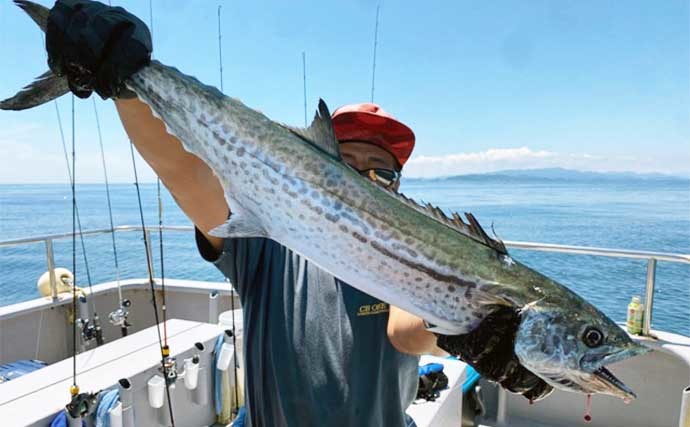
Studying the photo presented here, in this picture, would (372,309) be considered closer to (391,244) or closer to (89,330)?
(391,244)

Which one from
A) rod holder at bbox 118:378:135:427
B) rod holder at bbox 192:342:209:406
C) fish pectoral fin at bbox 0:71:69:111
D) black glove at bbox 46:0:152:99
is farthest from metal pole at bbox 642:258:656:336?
fish pectoral fin at bbox 0:71:69:111

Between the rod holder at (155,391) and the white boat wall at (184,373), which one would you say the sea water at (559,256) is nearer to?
the white boat wall at (184,373)

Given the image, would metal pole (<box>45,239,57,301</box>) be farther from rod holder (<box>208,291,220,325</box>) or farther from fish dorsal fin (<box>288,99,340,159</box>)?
fish dorsal fin (<box>288,99,340,159</box>)

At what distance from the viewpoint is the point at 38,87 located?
1902mm

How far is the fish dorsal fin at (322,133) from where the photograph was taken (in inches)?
63.2

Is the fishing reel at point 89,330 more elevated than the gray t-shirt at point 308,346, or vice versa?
the gray t-shirt at point 308,346

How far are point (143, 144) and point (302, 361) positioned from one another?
105cm

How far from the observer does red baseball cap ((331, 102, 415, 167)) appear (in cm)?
226

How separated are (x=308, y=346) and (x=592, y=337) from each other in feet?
3.22

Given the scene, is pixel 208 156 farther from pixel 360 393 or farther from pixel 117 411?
pixel 117 411

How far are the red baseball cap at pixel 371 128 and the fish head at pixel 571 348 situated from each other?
3.55 feet

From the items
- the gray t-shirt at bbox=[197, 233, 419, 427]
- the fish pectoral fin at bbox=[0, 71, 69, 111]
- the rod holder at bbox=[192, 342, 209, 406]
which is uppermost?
the fish pectoral fin at bbox=[0, 71, 69, 111]

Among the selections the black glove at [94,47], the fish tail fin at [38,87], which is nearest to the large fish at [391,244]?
the black glove at [94,47]

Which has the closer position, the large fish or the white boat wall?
the large fish
